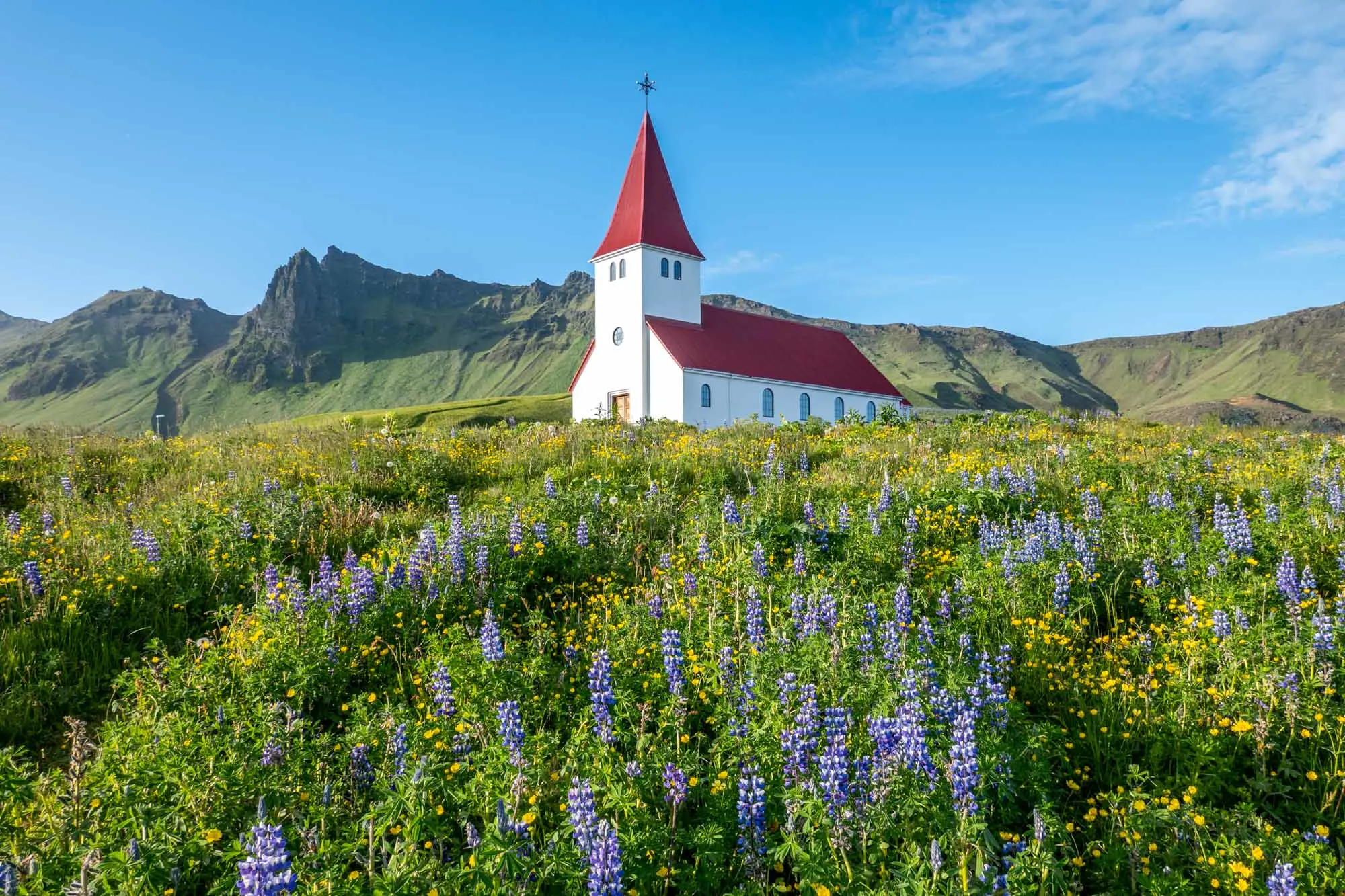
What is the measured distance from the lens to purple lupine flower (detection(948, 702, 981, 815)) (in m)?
3.09

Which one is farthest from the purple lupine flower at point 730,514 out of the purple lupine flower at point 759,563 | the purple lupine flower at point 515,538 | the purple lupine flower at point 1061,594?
the purple lupine flower at point 1061,594

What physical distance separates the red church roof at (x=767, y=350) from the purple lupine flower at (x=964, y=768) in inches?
1477

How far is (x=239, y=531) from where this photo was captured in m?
7.41

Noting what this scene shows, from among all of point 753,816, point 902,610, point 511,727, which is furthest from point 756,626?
point 511,727

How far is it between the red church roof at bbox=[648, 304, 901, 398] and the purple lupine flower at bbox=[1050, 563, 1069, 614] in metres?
35.1

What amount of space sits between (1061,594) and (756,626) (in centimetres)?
267

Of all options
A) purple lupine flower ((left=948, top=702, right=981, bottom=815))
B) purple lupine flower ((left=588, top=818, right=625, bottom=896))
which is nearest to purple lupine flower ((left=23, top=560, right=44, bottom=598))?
purple lupine flower ((left=588, top=818, right=625, bottom=896))

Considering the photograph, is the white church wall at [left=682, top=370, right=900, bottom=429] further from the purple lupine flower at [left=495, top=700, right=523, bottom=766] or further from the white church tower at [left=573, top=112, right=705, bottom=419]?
the purple lupine flower at [left=495, top=700, right=523, bottom=766]

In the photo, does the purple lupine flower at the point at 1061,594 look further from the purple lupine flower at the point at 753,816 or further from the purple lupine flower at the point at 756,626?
the purple lupine flower at the point at 753,816

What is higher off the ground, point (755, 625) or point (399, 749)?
point (755, 625)

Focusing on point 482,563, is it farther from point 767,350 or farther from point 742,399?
point 767,350

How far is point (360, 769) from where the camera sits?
12.4 feet

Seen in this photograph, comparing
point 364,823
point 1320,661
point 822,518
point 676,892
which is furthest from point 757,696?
point 822,518

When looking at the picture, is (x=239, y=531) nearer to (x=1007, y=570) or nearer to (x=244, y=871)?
(x=244, y=871)
